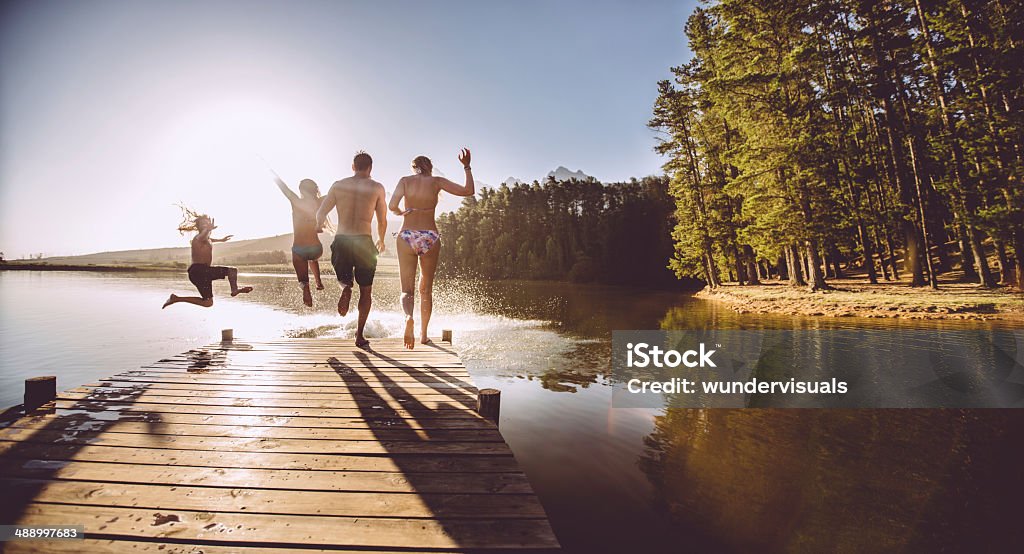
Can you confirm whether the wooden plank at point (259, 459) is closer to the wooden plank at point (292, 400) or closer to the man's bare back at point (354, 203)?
the wooden plank at point (292, 400)

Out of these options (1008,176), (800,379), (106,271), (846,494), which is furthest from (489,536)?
(106,271)

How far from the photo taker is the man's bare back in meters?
6.66

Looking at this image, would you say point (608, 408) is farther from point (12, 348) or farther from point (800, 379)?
point (12, 348)

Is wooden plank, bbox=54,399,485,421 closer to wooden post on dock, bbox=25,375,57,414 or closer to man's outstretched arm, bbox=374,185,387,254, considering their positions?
wooden post on dock, bbox=25,375,57,414

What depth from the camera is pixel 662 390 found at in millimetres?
9523

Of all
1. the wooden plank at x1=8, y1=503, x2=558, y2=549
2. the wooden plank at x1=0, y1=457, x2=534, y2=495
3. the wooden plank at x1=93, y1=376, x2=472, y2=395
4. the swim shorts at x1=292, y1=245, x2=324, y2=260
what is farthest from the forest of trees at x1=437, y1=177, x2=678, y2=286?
the wooden plank at x1=8, y1=503, x2=558, y2=549

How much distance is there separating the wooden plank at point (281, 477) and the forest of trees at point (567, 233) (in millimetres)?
52938

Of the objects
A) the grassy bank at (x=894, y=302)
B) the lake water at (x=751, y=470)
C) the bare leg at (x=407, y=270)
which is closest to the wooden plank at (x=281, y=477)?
the lake water at (x=751, y=470)

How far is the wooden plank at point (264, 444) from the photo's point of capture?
354cm

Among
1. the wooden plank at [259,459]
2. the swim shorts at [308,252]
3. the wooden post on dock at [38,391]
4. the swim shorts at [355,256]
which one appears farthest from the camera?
the swim shorts at [308,252]

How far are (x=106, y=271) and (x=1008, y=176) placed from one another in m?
150

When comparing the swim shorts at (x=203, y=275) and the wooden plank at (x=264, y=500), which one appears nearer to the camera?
the wooden plank at (x=264, y=500)

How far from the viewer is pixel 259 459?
3.36 m

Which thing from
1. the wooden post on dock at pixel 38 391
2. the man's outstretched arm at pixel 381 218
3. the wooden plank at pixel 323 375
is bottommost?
the wooden plank at pixel 323 375
